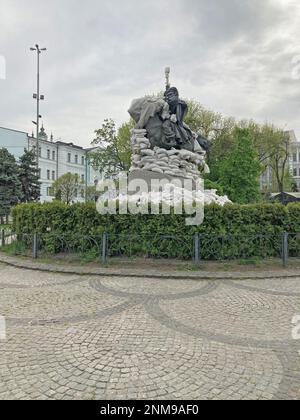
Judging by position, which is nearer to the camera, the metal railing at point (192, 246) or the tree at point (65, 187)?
the metal railing at point (192, 246)

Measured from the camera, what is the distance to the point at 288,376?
3123mm

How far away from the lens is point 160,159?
13227 millimetres

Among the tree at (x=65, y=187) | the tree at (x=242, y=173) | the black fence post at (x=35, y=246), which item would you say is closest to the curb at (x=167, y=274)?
the black fence post at (x=35, y=246)

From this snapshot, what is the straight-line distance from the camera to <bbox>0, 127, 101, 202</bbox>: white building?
44750 millimetres

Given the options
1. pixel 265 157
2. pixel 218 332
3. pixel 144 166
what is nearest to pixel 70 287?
pixel 218 332

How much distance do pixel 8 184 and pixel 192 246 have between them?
73.3ft

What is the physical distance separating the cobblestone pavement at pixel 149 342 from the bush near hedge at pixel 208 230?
6.76 feet

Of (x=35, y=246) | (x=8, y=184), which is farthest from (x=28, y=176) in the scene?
(x=35, y=246)

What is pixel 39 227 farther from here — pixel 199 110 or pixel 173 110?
pixel 199 110

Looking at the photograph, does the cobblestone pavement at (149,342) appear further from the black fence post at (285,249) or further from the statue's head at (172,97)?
the statue's head at (172,97)

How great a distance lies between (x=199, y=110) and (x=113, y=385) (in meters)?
31.8

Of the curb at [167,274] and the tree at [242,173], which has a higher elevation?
the tree at [242,173]

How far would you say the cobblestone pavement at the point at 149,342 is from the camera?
291cm
